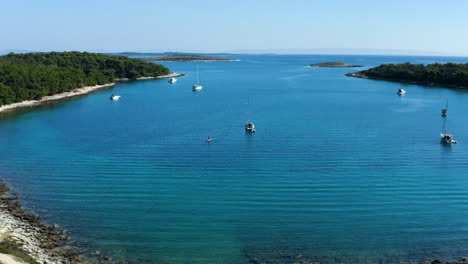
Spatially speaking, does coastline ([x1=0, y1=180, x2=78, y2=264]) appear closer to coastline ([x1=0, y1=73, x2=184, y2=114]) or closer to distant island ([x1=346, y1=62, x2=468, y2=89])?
coastline ([x1=0, y1=73, x2=184, y2=114])

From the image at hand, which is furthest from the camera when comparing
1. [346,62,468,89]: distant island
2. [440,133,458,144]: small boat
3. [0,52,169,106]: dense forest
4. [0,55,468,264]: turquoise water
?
[346,62,468,89]: distant island

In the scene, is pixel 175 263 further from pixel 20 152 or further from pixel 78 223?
pixel 20 152

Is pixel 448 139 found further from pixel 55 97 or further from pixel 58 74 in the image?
pixel 58 74

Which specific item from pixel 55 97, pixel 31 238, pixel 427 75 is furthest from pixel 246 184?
pixel 427 75

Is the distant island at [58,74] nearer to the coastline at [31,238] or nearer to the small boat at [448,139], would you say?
the coastline at [31,238]

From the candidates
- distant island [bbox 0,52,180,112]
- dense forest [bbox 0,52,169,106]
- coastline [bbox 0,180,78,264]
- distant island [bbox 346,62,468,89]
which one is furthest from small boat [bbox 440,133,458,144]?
distant island [bbox 346,62,468,89]

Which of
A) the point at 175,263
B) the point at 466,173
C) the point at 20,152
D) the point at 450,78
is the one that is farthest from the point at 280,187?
the point at 450,78

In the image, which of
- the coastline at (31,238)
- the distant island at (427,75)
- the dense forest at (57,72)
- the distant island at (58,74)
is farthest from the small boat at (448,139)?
the distant island at (427,75)
